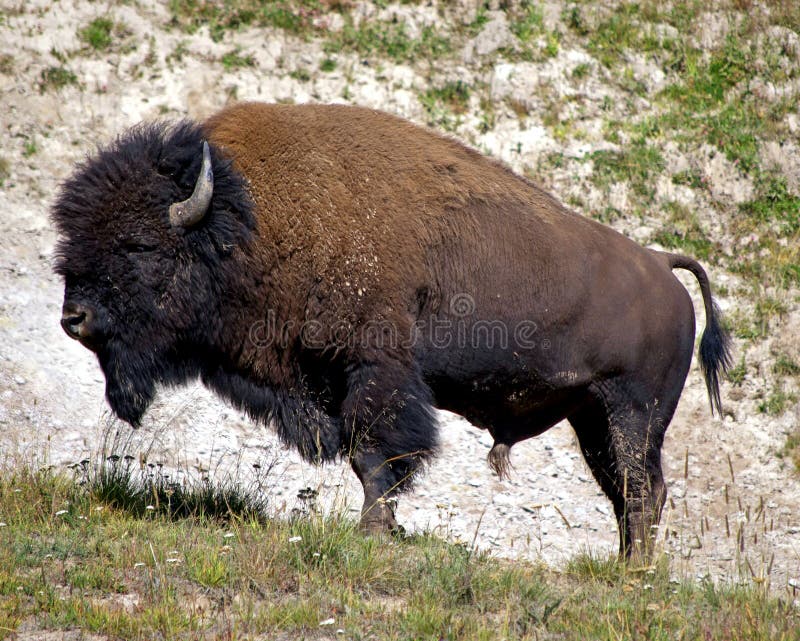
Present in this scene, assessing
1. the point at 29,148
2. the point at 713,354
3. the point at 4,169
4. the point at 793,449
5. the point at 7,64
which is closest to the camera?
the point at 713,354

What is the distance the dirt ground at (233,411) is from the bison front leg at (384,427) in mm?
805

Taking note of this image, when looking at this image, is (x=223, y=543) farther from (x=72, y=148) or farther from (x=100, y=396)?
(x=72, y=148)

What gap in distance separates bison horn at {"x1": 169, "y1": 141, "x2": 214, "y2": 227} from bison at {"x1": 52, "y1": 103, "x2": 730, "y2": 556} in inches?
0.4

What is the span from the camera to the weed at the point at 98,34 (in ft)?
39.5

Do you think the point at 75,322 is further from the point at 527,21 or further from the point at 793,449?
the point at 527,21

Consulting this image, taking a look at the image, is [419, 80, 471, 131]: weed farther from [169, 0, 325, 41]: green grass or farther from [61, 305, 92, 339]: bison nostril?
[61, 305, 92, 339]: bison nostril

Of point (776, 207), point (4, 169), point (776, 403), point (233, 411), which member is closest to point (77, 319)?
point (233, 411)

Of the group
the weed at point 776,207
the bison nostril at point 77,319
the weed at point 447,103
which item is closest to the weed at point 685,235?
the weed at point 776,207

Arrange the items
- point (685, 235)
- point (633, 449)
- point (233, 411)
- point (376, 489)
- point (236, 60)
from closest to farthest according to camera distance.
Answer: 1. point (376, 489)
2. point (633, 449)
3. point (233, 411)
4. point (685, 235)
5. point (236, 60)

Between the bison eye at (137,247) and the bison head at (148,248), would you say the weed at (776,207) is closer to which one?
the bison head at (148,248)

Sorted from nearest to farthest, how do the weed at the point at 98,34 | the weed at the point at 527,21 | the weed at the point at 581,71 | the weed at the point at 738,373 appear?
1. the weed at the point at 738,373
2. the weed at the point at 98,34
3. the weed at the point at 581,71
4. the weed at the point at 527,21

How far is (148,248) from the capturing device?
5641 millimetres

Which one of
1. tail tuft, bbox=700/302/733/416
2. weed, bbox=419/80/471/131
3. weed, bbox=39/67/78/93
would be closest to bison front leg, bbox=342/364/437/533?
tail tuft, bbox=700/302/733/416

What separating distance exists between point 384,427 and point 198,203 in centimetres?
179
